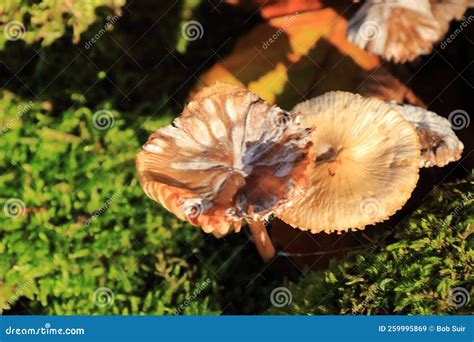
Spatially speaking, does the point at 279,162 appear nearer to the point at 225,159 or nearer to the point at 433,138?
the point at 225,159

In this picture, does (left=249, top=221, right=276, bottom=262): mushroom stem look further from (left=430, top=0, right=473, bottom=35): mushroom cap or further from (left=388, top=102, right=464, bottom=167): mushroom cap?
(left=430, top=0, right=473, bottom=35): mushroom cap

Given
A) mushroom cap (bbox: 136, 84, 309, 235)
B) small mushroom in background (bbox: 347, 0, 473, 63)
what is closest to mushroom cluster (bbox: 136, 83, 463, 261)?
mushroom cap (bbox: 136, 84, 309, 235)

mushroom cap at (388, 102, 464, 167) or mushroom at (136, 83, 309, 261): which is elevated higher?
mushroom cap at (388, 102, 464, 167)

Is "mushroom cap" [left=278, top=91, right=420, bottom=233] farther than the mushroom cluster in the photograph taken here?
Yes

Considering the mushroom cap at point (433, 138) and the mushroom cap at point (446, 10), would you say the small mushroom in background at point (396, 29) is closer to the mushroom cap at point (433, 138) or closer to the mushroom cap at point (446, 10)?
the mushroom cap at point (446, 10)

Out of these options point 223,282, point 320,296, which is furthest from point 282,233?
point 320,296

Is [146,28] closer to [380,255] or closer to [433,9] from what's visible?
[433,9]

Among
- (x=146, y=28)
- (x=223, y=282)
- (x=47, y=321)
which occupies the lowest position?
(x=47, y=321)
